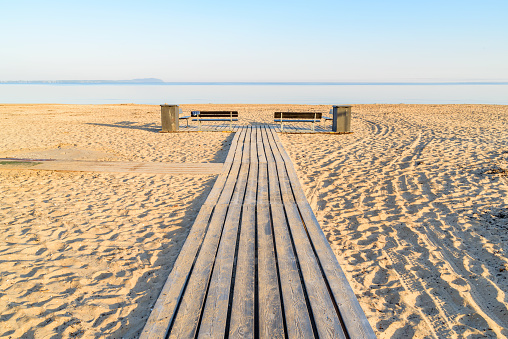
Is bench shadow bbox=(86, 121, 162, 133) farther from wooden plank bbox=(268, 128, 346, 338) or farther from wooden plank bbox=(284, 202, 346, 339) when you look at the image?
wooden plank bbox=(284, 202, 346, 339)

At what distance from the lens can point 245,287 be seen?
8.86 feet

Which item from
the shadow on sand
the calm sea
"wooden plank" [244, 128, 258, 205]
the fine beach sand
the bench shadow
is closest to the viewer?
the shadow on sand

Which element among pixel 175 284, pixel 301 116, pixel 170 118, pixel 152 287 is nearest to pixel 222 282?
pixel 175 284

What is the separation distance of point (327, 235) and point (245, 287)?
1655mm

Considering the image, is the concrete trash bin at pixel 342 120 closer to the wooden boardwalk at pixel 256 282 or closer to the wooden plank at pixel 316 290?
the wooden boardwalk at pixel 256 282

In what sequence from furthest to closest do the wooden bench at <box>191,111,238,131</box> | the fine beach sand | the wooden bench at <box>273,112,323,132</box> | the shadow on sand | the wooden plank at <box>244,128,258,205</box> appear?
the wooden bench at <box>191,111,238,131</box>
the wooden bench at <box>273,112,323,132</box>
the wooden plank at <box>244,128,258,205</box>
the fine beach sand
the shadow on sand

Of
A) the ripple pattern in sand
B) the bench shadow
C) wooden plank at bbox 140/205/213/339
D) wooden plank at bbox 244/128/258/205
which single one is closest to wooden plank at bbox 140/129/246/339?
wooden plank at bbox 140/205/213/339

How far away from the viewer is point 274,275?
2.86 m

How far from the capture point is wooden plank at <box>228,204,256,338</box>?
2.25 metres

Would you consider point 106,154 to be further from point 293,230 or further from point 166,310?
point 166,310

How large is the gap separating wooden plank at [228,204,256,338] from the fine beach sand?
2.37 feet

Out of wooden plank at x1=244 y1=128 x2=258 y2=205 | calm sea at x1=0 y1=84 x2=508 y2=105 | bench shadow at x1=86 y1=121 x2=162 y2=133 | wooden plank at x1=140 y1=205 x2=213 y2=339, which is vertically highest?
calm sea at x1=0 y1=84 x2=508 y2=105

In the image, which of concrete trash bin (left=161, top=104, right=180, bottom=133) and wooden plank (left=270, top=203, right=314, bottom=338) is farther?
concrete trash bin (left=161, top=104, right=180, bottom=133)

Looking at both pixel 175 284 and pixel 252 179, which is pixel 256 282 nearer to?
pixel 175 284
